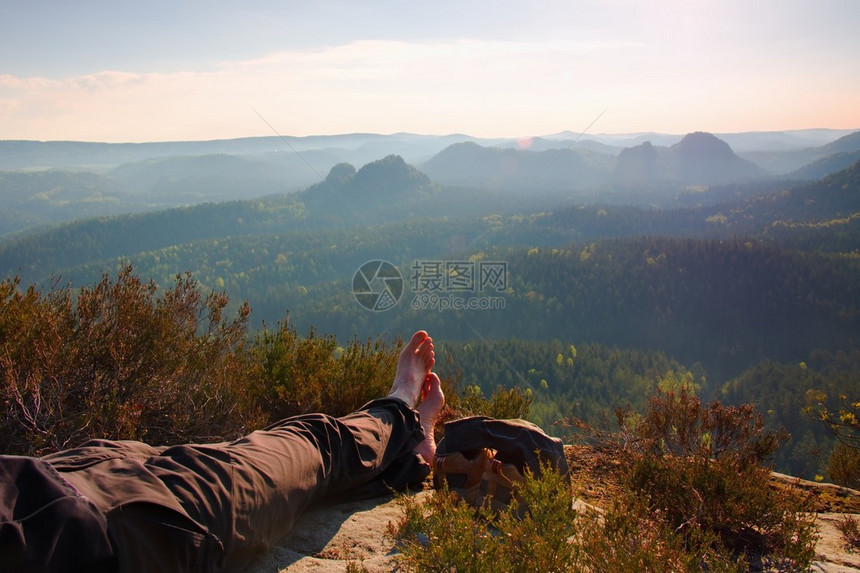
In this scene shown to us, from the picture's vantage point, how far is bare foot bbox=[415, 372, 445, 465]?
3.16 meters

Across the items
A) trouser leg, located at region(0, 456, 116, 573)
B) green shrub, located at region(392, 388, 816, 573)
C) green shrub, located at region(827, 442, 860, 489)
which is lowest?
green shrub, located at region(827, 442, 860, 489)

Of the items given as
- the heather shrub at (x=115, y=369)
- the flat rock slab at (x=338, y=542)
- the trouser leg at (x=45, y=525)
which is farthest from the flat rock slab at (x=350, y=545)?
the heather shrub at (x=115, y=369)

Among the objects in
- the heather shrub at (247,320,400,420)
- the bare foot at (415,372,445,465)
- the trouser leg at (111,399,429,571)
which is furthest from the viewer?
the heather shrub at (247,320,400,420)

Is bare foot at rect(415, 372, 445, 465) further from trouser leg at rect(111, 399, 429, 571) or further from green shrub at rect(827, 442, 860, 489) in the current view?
green shrub at rect(827, 442, 860, 489)

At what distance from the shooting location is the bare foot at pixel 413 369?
3.55m

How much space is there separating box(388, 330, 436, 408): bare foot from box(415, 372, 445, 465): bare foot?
0.05 meters

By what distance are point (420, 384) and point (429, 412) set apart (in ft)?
0.72

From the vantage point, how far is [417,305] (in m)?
61.8

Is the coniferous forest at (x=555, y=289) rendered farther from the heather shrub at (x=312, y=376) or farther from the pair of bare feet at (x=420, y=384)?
the pair of bare feet at (x=420, y=384)

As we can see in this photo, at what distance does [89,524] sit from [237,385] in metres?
1.99

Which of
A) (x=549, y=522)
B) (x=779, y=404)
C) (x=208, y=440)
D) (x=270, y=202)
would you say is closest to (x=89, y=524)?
(x=549, y=522)

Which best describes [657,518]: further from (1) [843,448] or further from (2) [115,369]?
(2) [115,369]

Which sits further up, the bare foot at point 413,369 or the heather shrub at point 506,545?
the heather shrub at point 506,545

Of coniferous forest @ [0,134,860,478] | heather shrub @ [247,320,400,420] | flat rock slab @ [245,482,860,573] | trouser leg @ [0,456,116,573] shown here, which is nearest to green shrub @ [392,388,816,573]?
flat rock slab @ [245,482,860,573]
